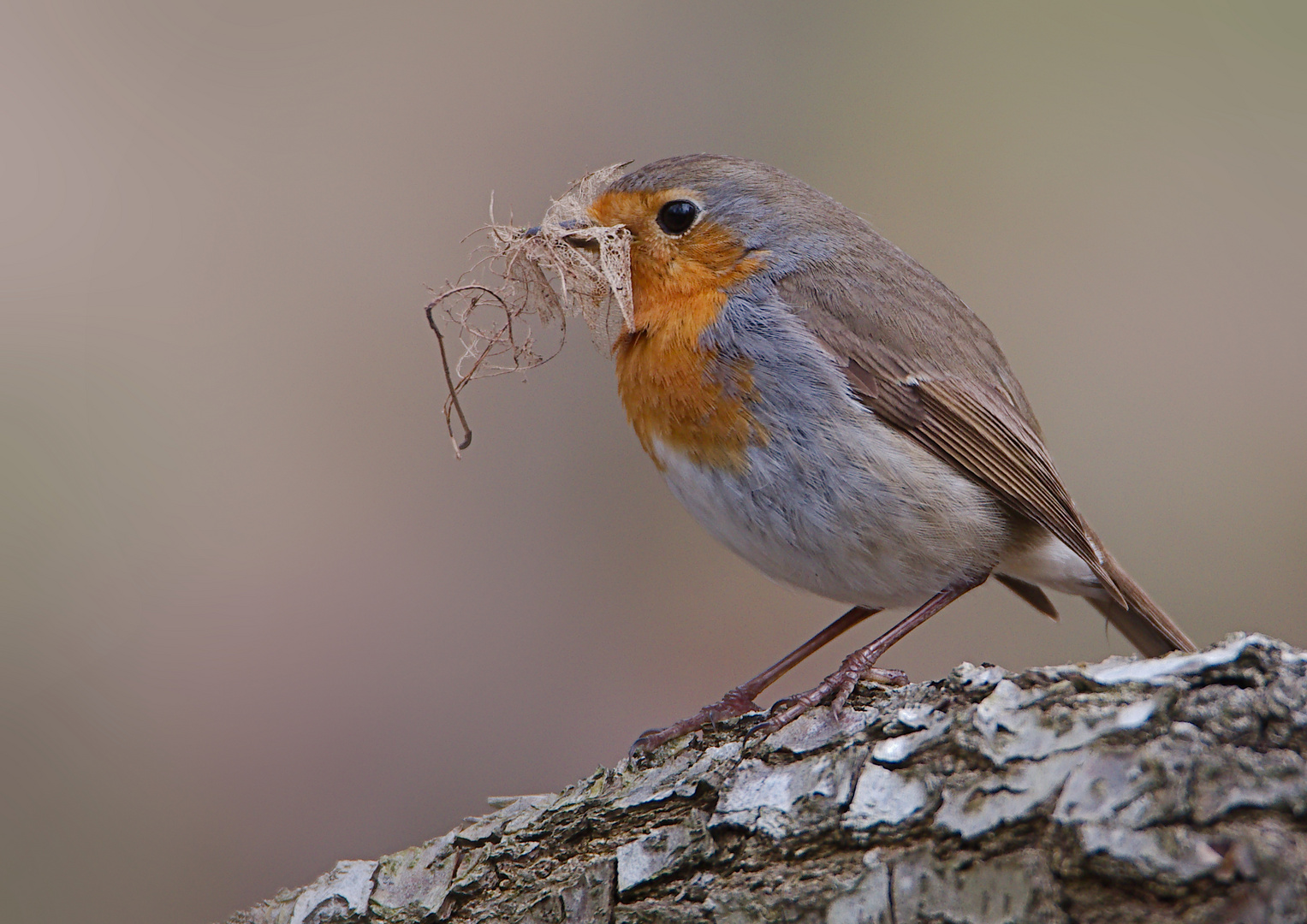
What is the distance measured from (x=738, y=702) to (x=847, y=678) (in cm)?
57

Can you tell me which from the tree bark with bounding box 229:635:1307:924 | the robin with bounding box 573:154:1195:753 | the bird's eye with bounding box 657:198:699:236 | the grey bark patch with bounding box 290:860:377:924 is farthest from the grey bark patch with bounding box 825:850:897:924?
the bird's eye with bounding box 657:198:699:236

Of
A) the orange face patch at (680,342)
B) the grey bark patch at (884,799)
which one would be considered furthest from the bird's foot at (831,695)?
the orange face patch at (680,342)

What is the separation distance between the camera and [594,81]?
19.2 ft

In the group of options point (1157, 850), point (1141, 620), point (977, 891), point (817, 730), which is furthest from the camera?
point (1141, 620)

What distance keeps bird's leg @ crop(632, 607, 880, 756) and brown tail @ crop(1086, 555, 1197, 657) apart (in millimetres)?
671

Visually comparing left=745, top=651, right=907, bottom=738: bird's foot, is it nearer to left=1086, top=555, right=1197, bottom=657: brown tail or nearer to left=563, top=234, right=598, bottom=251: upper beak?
left=1086, top=555, right=1197, bottom=657: brown tail

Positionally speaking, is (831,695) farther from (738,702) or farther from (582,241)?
(582,241)

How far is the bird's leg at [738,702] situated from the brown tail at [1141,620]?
0.67 metres

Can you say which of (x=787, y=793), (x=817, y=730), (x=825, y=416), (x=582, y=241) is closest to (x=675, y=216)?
(x=582, y=241)

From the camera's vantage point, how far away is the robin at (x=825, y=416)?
107 inches

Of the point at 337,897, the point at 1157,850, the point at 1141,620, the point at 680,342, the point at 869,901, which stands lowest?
the point at 1157,850

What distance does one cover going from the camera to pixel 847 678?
8.30 ft

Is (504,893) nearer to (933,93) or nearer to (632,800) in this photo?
(632,800)

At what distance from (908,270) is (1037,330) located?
260cm
